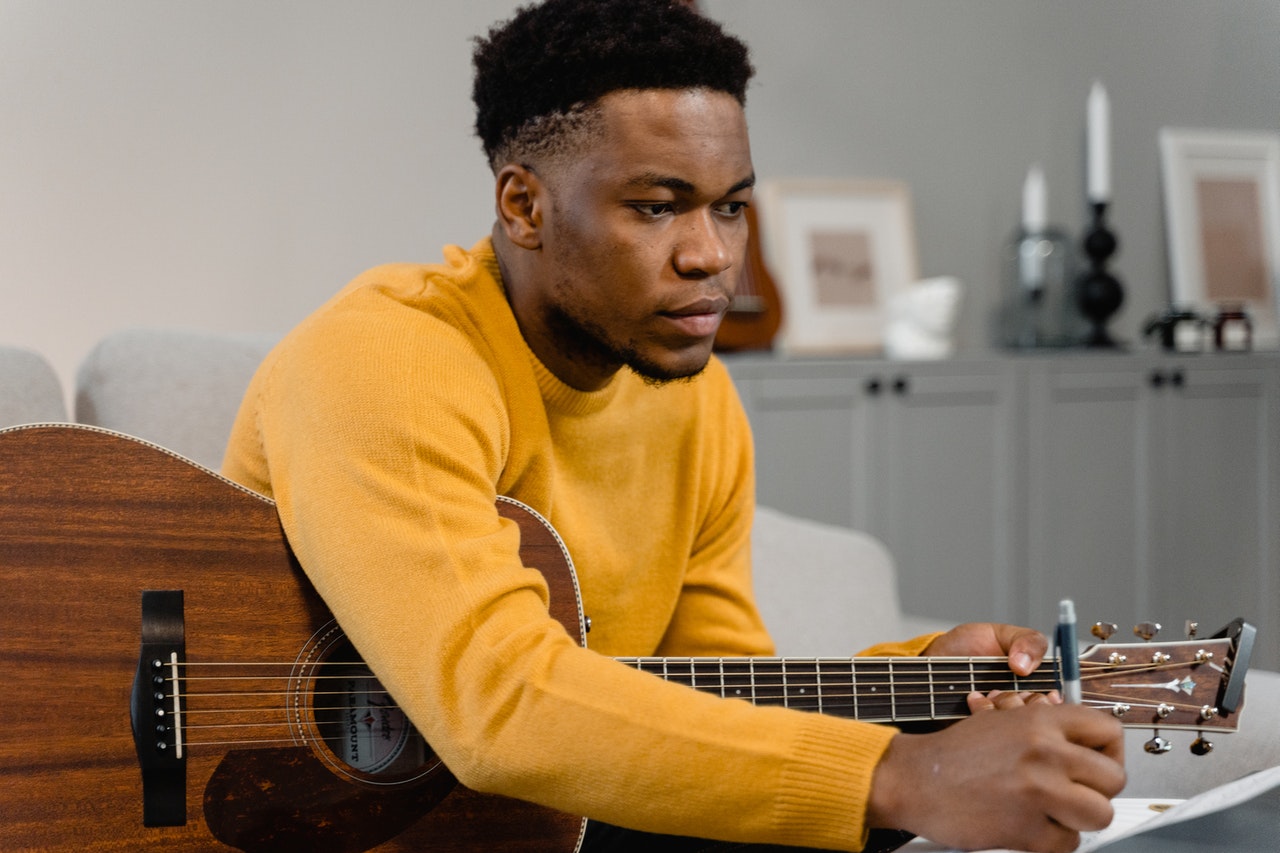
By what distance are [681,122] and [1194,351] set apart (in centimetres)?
274

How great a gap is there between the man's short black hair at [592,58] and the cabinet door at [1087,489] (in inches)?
86.6

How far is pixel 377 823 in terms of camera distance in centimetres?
109

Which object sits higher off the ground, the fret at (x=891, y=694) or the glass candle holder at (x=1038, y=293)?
the glass candle holder at (x=1038, y=293)

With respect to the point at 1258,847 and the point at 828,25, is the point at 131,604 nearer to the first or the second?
the point at 1258,847

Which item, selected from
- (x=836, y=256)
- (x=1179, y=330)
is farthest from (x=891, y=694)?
(x=1179, y=330)

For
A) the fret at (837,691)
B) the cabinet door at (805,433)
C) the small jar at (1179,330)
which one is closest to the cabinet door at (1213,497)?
the small jar at (1179,330)

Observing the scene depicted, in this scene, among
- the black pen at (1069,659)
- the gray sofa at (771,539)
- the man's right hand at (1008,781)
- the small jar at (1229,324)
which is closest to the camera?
the man's right hand at (1008,781)

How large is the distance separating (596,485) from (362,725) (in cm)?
39

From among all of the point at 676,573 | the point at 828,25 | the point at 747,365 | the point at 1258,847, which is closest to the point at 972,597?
the point at 747,365

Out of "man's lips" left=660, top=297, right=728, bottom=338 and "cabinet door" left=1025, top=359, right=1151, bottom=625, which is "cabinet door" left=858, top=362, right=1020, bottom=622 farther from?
"man's lips" left=660, top=297, right=728, bottom=338

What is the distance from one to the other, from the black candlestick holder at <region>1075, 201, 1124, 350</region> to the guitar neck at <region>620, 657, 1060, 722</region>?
2564mm

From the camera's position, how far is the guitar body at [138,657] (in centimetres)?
101

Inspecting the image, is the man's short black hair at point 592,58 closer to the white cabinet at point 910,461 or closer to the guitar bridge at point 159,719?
the guitar bridge at point 159,719

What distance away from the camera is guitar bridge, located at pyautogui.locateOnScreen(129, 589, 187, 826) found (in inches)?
40.1
